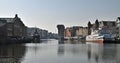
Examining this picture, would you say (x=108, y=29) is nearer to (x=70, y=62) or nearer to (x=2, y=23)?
(x=2, y=23)

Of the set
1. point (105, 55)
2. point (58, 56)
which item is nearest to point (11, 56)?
point (58, 56)

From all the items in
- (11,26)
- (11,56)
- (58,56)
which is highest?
(11,26)

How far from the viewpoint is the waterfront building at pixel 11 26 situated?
5817 inches

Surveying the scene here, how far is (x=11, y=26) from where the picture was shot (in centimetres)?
16525

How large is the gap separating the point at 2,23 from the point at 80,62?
113970 mm

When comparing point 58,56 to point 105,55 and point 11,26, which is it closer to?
point 105,55

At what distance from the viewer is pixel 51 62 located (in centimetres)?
3956

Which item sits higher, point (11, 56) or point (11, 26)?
point (11, 26)

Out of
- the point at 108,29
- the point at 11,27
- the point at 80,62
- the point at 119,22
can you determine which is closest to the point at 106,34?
the point at 108,29

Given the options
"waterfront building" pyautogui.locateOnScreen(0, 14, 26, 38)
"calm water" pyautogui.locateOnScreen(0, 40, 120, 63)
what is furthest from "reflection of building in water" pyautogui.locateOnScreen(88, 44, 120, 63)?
"waterfront building" pyautogui.locateOnScreen(0, 14, 26, 38)

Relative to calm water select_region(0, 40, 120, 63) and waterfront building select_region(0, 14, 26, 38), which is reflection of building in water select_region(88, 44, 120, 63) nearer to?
calm water select_region(0, 40, 120, 63)

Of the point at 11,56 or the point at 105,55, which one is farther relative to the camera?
the point at 105,55

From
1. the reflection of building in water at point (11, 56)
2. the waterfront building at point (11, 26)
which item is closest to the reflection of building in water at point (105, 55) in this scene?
the reflection of building in water at point (11, 56)

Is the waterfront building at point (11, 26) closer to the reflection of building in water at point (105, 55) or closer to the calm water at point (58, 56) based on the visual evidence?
the calm water at point (58, 56)
